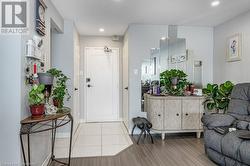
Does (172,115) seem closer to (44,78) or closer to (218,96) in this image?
(218,96)

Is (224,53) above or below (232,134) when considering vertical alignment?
above

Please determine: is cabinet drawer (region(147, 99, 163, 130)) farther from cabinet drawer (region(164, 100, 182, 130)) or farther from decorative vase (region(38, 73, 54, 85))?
decorative vase (region(38, 73, 54, 85))

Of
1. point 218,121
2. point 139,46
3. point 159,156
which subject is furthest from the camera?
point 139,46

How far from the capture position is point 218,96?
11.7ft

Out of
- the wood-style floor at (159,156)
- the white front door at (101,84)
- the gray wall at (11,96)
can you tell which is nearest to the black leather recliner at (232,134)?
the wood-style floor at (159,156)

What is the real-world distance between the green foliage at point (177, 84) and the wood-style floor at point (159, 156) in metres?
0.95

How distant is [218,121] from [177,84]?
135cm

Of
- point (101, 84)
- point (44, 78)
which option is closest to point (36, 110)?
point (44, 78)

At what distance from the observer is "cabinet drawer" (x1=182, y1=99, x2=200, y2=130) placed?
12.2 ft

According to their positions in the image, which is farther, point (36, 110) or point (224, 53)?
point (224, 53)

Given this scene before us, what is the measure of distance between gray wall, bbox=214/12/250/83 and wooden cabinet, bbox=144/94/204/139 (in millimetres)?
752

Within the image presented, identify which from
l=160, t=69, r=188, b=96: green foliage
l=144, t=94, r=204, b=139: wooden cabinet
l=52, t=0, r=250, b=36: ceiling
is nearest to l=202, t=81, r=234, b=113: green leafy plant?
l=144, t=94, r=204, b=139: wooden cabinet

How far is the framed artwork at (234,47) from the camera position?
11.6 feet

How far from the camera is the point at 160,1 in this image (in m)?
2.90
